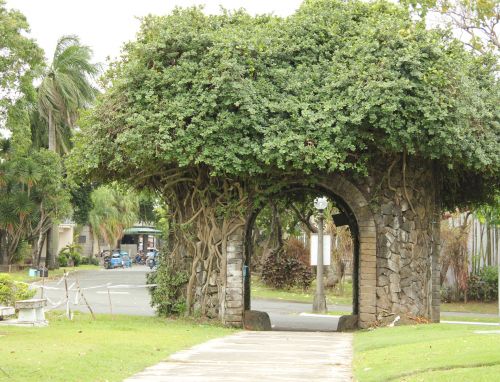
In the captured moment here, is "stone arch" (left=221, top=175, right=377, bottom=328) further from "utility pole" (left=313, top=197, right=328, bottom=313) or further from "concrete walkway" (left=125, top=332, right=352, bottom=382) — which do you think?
"utility pole" (left=313, top=197, right=328, bottom=313)

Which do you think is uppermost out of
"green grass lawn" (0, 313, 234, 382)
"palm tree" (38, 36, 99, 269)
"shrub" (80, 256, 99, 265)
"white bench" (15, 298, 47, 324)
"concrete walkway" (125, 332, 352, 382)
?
"palm tree" (38, 36, 99, 269)

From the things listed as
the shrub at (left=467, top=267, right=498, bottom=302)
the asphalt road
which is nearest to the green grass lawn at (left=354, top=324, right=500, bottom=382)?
the asphalt road

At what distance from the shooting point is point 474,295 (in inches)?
1294

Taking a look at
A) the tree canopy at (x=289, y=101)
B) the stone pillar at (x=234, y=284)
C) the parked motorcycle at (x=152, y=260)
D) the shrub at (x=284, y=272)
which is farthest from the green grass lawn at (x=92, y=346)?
the parked motorcycle at (x=152, y=260)

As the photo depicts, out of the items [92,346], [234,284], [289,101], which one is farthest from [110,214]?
[92,346]

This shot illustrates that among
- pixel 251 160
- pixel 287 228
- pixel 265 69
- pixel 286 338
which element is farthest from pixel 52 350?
pixel 287 228

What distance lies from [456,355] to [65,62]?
37.5m

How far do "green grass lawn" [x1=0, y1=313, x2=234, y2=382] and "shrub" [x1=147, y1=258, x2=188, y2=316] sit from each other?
0.37m

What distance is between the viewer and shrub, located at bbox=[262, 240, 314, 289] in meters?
35.5

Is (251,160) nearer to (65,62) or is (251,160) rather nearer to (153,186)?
(153,186)

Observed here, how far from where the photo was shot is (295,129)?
53.6 feet

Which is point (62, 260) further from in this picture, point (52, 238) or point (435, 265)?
point (435, 265)

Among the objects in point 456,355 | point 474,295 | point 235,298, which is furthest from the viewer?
point 474,295

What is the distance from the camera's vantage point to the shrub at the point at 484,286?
106 feet
